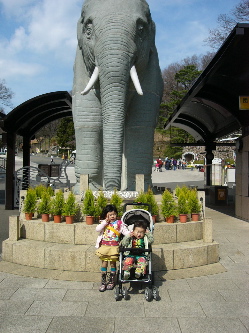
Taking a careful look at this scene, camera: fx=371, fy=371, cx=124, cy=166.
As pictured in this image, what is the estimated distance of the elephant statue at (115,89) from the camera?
24.0ft

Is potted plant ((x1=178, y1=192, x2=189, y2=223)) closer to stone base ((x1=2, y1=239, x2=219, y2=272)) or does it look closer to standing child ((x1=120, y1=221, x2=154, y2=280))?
stone base ((x1=2, y1=239, x2=219, y2=272))

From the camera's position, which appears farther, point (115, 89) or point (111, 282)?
point (115, 89)

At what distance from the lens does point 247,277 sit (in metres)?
5.80

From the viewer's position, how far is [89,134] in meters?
8.61

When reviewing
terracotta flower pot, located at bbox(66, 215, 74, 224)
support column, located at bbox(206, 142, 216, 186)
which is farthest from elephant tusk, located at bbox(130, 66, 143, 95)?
support column, located at bbox(206, 142, 216, 186)

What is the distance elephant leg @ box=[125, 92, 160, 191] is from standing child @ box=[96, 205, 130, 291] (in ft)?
10.9

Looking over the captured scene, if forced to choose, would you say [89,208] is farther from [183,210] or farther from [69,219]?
[183,210]

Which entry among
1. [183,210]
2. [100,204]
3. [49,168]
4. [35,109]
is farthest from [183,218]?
[49,168]

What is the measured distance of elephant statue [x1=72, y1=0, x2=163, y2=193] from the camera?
7.32 m

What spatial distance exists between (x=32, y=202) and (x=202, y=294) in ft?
12.2

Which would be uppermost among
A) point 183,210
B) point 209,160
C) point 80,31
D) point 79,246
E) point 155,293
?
point 80,31

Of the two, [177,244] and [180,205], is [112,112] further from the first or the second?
[177,244]

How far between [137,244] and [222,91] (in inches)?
312

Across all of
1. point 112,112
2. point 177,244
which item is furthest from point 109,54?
point 177,244
